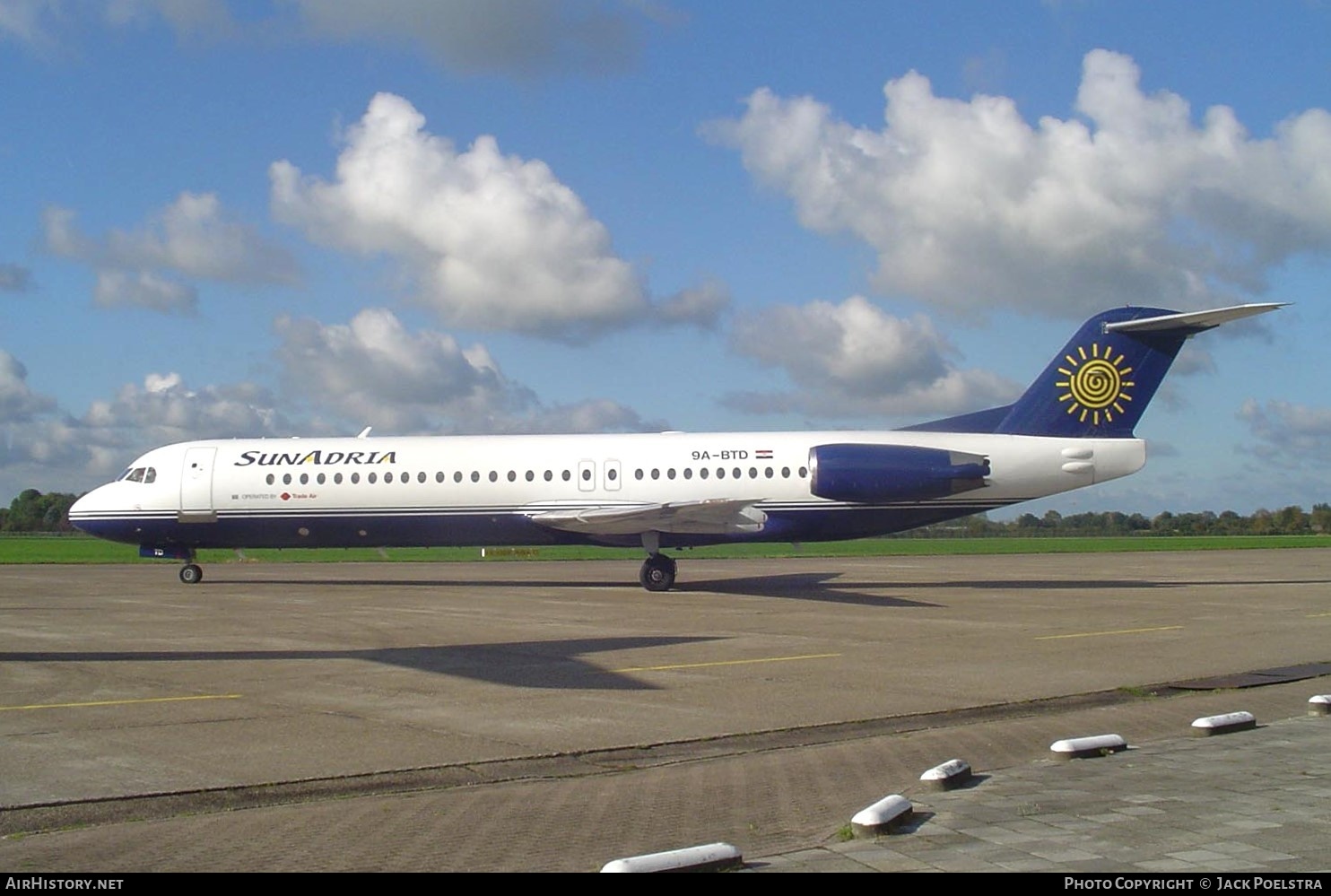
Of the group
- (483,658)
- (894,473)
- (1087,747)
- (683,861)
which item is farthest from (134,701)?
(894,473)

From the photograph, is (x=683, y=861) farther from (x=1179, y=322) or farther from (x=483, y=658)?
(x=1179, y=322)

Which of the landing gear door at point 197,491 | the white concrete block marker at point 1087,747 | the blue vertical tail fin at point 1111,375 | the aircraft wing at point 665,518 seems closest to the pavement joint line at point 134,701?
the white concrete block marker at point 1087,747

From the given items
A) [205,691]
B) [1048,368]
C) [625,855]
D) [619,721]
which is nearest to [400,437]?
[1048,368]

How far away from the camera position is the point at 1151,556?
1925 inches

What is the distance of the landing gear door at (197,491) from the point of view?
28.3 meters

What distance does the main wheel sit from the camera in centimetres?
2627

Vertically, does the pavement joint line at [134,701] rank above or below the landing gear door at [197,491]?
below

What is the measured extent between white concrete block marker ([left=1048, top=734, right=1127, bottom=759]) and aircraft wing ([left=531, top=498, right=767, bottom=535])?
15970mm

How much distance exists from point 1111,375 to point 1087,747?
19152 mm

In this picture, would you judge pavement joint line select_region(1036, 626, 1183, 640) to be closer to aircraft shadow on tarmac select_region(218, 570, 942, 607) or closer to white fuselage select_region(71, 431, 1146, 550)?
aircraft shadow on tarmac select_region(218, 570, 942, 607)

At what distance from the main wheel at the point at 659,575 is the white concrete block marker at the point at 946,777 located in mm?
18605

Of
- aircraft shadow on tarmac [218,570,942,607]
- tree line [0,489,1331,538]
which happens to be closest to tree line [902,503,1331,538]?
tree line [0,489,1331,538]

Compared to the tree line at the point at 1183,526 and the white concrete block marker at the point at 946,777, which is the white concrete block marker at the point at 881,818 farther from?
the tree line at the point at 1183,526
